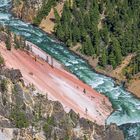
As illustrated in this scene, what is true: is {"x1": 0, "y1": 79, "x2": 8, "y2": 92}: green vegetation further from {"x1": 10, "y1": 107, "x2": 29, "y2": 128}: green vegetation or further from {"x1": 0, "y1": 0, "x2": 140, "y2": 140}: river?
{"x1": 0, "y1": 0, "x2": 140, "y2": 140}: river

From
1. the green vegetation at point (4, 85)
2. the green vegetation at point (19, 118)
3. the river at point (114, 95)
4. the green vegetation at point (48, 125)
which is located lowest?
the river at point (114, 95)

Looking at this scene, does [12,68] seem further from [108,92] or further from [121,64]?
[121,64]

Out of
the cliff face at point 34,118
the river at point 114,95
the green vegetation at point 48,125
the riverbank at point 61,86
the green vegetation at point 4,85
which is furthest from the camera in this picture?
the riverbank at point 61,86

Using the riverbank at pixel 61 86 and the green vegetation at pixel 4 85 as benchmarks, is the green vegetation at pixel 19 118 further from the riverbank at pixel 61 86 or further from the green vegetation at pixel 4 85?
the riverbank at pixel 61 86

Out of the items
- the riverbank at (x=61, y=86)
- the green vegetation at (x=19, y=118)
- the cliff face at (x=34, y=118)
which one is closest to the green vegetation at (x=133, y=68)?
the riverbank at (x=61, y=86)

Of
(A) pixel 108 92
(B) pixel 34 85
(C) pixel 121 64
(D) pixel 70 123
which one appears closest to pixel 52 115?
(D) pixel 70 123

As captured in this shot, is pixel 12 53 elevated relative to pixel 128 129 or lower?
elevated
